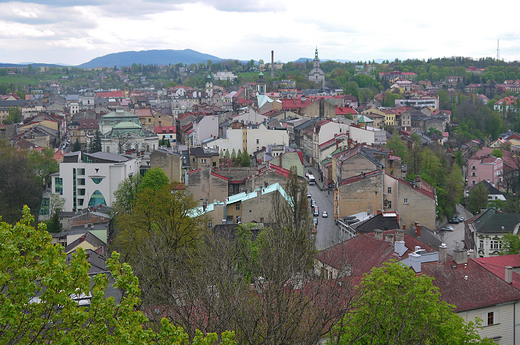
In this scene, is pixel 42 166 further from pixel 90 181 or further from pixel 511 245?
pixel 511 245

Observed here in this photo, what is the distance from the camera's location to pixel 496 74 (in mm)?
179125

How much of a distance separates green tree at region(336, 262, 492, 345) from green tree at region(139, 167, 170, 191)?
1095 inches

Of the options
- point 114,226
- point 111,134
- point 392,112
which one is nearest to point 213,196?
point 114,226

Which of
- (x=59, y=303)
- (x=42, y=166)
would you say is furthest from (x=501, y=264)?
(x=42, y=166)

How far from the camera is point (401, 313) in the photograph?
14.7 m

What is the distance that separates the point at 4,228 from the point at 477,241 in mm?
30593

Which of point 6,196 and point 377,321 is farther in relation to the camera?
point 6,196

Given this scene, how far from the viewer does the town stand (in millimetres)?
13906

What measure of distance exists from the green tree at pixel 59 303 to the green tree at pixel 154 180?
33.5m

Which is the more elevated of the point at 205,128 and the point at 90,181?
the point at 205,128

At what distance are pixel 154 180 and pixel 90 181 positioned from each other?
636cm

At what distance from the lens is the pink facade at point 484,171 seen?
2554 inches

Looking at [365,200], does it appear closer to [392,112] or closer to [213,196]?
[213,196]

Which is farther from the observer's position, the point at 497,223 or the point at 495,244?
the point at 497,223
